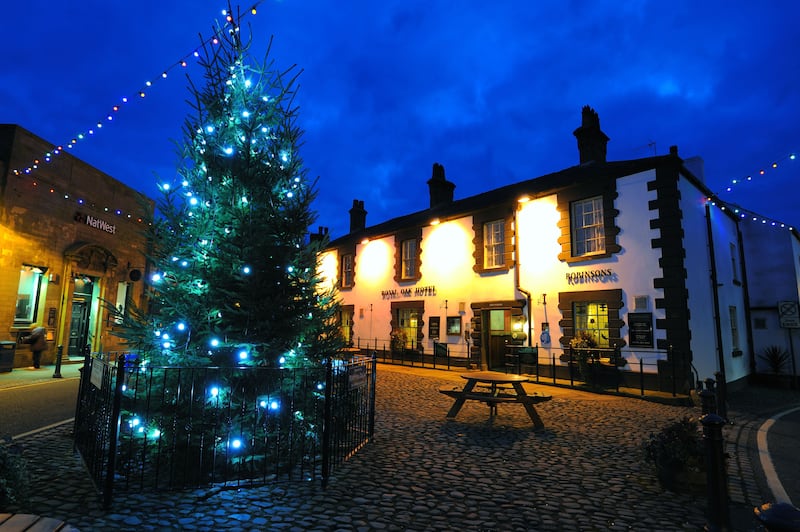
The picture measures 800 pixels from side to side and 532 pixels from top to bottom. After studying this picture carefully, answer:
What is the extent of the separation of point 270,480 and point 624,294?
38.1 feet

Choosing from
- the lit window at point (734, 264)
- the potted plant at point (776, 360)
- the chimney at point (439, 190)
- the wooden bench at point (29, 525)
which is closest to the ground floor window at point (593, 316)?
the lit window at point (734, 264)

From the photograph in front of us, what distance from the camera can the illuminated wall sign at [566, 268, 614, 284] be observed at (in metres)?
13.3

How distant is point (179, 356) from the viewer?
→ 4895 millimetres

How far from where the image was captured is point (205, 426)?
4.59 m

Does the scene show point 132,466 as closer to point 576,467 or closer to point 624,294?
point 576,467

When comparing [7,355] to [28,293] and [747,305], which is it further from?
[747,305]

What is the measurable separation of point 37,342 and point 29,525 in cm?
Result: 1607

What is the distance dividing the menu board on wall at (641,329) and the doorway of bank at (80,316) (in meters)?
20.0

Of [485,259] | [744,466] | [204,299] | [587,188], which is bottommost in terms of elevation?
[744,466]

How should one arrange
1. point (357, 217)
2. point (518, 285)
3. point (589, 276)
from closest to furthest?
1. point (589, 276)
2. point (518, 285)
3. point (357, 217)

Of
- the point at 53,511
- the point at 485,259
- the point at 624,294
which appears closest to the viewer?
the point at 53,511

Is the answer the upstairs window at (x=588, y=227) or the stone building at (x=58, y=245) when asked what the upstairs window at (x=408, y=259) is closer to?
the upstairs window at (x=588, y=227)

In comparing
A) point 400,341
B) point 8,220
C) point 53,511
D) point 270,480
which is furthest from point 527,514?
point 8,220

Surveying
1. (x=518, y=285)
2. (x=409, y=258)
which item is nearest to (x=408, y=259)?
(x=409, y=258)
